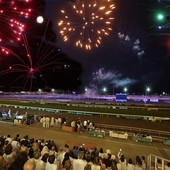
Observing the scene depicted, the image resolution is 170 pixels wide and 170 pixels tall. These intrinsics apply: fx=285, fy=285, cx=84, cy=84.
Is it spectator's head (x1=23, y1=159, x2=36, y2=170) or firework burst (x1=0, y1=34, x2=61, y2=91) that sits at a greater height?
firework burst (x1=0, y1=34, x2=61, y2=91)

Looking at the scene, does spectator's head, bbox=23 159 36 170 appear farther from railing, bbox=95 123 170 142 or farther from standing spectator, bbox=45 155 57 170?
railing, bbox=95 123 170 142

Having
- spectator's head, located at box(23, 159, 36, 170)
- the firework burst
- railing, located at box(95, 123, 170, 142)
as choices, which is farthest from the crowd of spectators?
the firework burst

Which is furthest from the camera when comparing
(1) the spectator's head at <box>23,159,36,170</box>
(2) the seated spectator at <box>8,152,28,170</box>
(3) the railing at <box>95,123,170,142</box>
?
(3) the railing at <box>95,123,170,142</box>

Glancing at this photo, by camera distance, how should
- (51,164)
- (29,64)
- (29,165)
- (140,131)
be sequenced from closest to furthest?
(29,165)
(51,164)
(140,131)
(29,64)

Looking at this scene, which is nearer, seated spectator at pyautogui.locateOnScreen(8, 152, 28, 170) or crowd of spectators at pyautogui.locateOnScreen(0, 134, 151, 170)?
seated spectator at pyautogui.locateOnScreen(8, 152, 28, 170)

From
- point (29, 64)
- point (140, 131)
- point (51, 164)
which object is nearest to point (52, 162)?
point (51, 164)

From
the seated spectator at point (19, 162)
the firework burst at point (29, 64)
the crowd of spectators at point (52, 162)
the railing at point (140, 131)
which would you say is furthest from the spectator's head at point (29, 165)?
the firework burst at point (29, 64)

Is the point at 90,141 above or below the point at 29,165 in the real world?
below

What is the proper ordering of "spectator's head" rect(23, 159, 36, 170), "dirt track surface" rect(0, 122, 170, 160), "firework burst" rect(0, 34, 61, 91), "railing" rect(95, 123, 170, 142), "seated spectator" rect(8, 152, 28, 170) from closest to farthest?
1. "spectator's head" rect(23, 159, 36, 170)
2. "seated spectator" rect(8, 152, 28, 170)
3. "dirt track surface" rect(0, 122, 170, 160)
4. "railing" rect(95, 123, 170, 142)
5. "firework burst" rect(0, 34, 61, 91)

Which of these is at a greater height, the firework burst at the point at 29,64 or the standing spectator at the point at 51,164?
the firework burst at the point at 29,64

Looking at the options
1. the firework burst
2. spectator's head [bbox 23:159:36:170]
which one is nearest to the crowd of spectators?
spectator's head [bbox 23:159:36:170]

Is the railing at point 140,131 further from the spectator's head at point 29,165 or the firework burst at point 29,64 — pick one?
the firework burst at point 29,64

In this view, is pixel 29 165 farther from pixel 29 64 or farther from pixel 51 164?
pixel 29 64

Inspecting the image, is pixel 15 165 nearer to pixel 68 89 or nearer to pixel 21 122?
pixel 21 122
